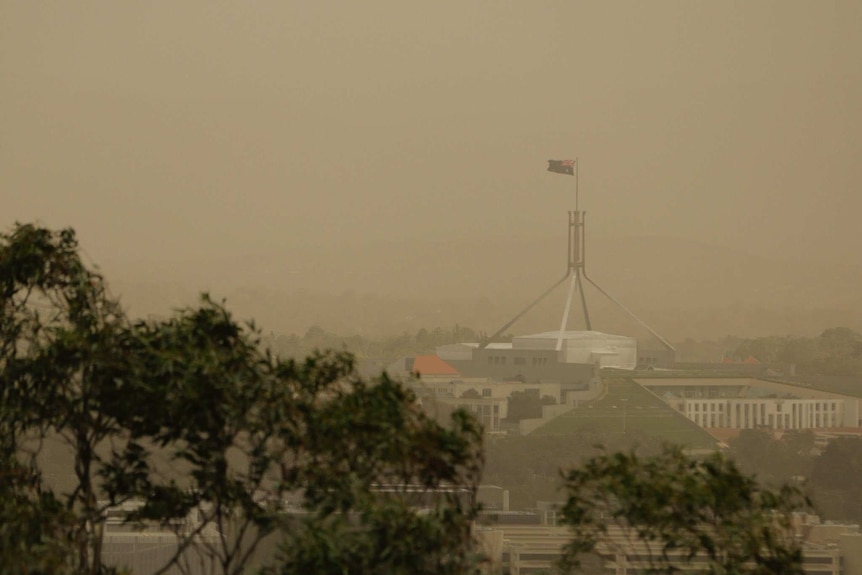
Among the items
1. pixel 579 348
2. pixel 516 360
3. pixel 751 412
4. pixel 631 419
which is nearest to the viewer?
pixel 631 419

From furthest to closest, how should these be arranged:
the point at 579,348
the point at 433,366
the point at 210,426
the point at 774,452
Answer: the point at 579,348 → the point at 433,366 → the point at 774,452 → the point at 210,426

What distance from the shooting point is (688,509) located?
4828 mm

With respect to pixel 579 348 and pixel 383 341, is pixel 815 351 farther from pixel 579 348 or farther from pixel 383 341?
pixel 383 341

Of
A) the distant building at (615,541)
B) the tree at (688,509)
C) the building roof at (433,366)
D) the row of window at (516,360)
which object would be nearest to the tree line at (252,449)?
the tree at (688,509)

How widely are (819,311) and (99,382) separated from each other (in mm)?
46076

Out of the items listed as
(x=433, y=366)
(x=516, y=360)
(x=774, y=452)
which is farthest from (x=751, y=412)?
(x=433, y=366)

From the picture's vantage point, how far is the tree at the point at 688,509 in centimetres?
475

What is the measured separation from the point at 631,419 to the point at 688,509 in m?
29.6

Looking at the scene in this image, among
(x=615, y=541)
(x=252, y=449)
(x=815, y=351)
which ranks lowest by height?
(x=615, y=541)

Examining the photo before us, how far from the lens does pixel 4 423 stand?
499cm

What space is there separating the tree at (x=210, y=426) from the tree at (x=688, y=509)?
432 mm

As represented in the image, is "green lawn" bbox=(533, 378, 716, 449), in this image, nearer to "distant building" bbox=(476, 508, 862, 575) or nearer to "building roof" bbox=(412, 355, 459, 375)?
"building roof" bbox=(412, 355, 459, 375)

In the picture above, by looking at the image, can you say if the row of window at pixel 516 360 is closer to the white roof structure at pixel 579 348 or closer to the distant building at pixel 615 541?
the white roof structure at pixel 579 348

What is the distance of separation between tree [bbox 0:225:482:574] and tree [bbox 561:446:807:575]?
43cm
